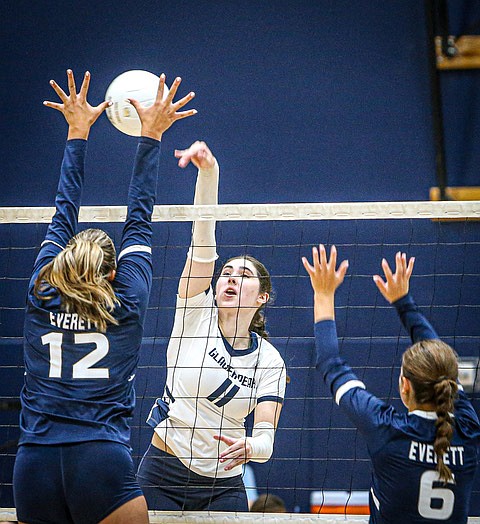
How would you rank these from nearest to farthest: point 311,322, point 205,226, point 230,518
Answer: point 230,518 → point 205,226 → point 311,322

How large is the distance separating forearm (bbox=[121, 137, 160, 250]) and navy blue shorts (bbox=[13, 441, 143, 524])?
82cm

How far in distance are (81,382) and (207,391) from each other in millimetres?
1052

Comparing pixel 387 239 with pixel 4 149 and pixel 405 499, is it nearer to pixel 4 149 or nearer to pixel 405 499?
pixel 4 149

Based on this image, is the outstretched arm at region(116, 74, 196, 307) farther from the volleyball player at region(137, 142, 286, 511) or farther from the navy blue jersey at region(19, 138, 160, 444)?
the volleyball player at region(137, 142, 286, 511)

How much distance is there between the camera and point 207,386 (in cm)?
387

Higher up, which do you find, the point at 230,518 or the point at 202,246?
the point at 202,246

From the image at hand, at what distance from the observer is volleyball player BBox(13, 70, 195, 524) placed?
2830 millimetres

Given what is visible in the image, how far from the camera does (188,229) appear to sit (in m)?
6.87

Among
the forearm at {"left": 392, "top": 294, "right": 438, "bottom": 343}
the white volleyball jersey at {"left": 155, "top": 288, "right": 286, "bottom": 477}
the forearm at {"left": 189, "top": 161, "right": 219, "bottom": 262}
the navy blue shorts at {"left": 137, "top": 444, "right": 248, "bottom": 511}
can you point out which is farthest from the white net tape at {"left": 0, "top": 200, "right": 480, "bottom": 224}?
the navy blue shorts at {"left": 137, "top": 444, "right": 248, "bottom": 511}

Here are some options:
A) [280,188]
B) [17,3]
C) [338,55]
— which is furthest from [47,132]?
[338,55]

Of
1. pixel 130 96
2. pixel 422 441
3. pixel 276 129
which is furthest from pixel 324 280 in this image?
pixel 276 129

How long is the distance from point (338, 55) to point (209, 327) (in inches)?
144

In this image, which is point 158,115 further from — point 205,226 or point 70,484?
point 70,484

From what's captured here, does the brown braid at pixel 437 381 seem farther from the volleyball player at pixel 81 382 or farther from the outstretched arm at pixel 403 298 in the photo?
the volleyball player at pixel 81 382
